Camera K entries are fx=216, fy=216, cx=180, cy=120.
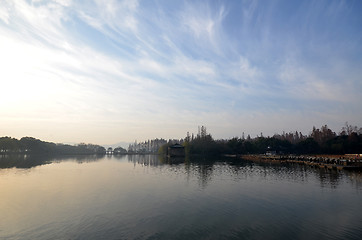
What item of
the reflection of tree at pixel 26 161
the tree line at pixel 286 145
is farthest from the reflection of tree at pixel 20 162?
the tree line at pixel 286 145

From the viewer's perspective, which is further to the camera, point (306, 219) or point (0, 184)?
point (0, 184)

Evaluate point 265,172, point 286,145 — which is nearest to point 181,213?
point 265,172

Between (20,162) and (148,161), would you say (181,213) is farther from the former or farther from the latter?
(20,162)

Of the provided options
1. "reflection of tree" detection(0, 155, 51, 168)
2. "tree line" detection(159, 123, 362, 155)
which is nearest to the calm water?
"reflection of tree" detection(0, 155, 51, 168)

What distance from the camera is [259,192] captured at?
27875 mm

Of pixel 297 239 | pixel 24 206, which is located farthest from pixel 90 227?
pixel 297 239

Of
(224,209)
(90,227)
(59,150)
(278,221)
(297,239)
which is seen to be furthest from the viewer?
(59,150)

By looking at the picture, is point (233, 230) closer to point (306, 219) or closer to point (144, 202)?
point (306, 219)

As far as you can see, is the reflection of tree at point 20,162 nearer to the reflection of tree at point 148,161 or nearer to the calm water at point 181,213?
the reflection of tree at point 148,161

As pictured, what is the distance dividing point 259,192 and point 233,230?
1413 centimetres

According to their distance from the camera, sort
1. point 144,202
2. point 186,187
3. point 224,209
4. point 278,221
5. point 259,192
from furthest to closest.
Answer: point 186,187 → point 259,192 → point 144,202 → point 224,209 → point 278,221

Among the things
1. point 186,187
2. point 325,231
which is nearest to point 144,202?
point 186,187

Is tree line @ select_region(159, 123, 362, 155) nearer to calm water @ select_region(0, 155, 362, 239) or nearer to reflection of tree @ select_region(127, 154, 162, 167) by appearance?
reflection of tree @ select_region(127, 154, 162, 167)

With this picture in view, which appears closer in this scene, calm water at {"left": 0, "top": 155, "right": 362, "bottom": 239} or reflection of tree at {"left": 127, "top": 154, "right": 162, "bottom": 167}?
calm water at {"left": 0, "top": 155, "right": 362, "bottom": 239}
